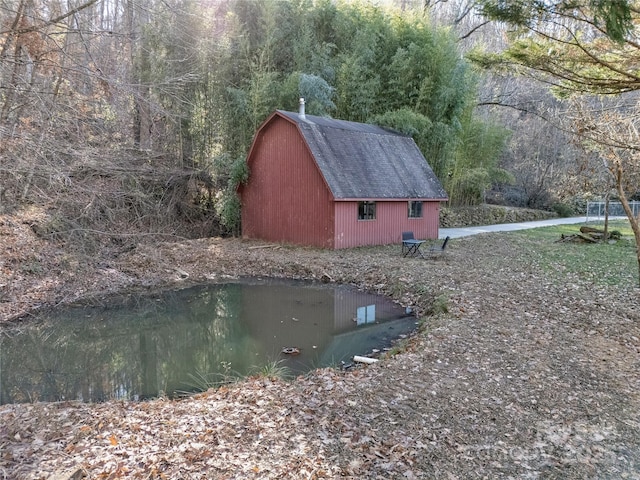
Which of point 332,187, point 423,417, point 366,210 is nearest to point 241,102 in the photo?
point 332,187

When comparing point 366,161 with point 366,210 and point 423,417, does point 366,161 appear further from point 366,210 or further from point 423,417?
point 423,417

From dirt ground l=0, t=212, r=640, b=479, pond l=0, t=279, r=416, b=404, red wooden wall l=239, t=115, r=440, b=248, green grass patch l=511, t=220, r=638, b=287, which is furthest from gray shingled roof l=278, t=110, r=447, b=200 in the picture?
dirt ground l=0, t=212, r=640, b=479

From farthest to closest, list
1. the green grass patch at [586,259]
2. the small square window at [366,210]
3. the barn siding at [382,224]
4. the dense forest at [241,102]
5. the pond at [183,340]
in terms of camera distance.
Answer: the small square window at [366,210] → the barn siding at [382,224] → the dense forest at [241,102] → the green grass patch at [586,259] → the pond at [183,340]

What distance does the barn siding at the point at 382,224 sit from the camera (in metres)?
14.2

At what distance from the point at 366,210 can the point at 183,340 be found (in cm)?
861

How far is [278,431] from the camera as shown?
3859 millimetres

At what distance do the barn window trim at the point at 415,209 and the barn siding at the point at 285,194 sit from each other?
148 inches

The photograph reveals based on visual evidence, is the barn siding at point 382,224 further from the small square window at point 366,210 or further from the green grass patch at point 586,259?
the green grass patch at point 586,259

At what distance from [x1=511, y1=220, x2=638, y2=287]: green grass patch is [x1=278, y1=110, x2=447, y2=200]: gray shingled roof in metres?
4.28

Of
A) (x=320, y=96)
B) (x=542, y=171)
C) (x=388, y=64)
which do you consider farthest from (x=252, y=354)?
(x=542, y=171)

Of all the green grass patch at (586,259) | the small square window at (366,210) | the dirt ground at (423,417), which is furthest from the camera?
the small square window at (366,210)

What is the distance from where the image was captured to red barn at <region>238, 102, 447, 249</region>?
46.8 ft

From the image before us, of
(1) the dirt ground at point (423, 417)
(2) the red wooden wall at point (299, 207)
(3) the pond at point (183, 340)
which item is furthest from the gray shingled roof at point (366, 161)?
(1) the dirt ground at point (423, 417)

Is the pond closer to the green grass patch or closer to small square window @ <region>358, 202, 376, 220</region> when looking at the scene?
the green grass patch
